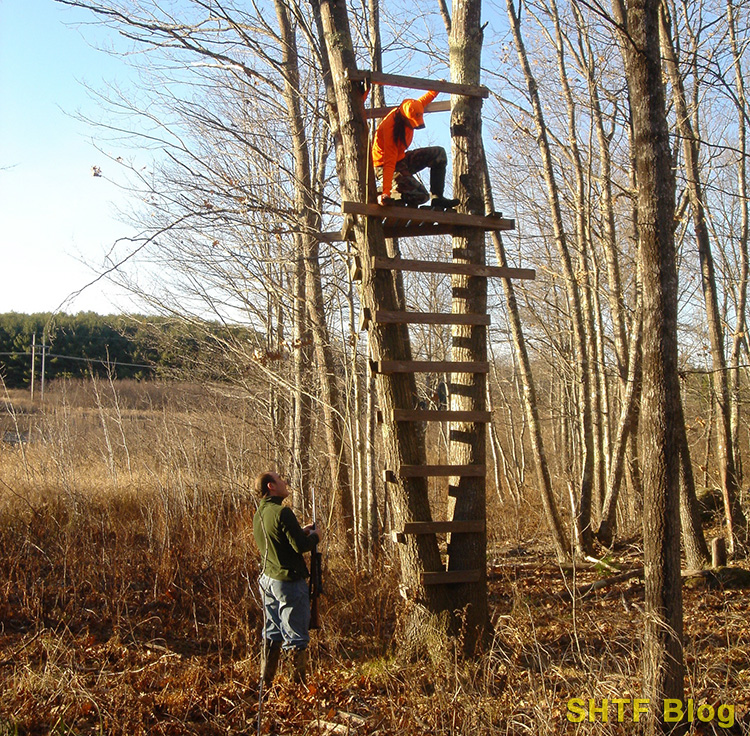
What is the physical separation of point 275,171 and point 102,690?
7043mm

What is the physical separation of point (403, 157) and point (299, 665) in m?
4.14

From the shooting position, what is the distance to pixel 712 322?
9.47 m

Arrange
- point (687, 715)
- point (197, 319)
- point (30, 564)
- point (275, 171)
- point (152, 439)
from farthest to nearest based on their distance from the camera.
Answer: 1. point (152, 439)
2. point (197, 319)
3. point (275, 171)
4. point (30, 564)
5. point (687, 715)

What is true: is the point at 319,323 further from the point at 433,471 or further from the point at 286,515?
the point at 433,471

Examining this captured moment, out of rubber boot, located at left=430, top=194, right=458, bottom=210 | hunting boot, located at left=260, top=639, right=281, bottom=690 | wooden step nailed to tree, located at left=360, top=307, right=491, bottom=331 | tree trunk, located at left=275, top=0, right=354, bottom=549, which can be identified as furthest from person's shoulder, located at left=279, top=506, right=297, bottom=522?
tree trunk, located at left=275, top=0, right=354, bottom=549

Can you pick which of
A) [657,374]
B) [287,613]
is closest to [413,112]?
[657,374]

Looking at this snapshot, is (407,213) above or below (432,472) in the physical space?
above

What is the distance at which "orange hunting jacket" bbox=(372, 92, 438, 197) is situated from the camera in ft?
17.9

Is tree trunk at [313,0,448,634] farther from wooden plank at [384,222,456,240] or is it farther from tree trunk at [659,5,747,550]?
tree trunk at [659,5,747,550]

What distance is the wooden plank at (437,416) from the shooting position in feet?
17.7

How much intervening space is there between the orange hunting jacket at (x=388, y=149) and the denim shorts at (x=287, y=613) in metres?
3.18

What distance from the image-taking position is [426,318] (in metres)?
5.57

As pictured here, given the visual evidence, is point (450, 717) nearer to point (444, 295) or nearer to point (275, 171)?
point (275, 171)

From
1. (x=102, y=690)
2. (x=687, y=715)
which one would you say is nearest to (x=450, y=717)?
(x=687, y=715)
